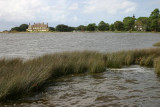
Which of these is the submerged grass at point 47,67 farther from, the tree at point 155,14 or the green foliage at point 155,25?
the tree at point 155,14

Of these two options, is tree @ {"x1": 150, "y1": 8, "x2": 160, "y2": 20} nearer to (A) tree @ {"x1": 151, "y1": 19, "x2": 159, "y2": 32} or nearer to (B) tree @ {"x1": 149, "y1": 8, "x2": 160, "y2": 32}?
(B) tree @ {"x1": 149, "y1": 8, "x2": 160, "y2": 32}

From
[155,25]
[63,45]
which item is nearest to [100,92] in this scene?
[63,45]

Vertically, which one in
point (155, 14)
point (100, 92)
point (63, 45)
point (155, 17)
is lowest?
point (63, 45)

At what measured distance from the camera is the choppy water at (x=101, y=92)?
830 cm

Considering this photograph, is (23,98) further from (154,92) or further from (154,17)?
(154,17)

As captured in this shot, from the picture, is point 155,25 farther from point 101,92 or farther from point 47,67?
point 101,92

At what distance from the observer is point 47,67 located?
11.9 metres

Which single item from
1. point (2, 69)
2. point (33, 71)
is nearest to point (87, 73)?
point (33, 71)

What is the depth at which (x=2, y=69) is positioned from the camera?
10.4m

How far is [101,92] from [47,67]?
3937 mm

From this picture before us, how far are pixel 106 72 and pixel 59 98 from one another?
597cm

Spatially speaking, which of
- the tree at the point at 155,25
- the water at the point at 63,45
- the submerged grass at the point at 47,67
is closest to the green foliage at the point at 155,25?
the tree at the point at 155,25

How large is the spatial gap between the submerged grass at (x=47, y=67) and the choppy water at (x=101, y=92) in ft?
A: 1.85

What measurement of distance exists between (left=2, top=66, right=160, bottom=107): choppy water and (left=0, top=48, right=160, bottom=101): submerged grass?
564 millimetres
